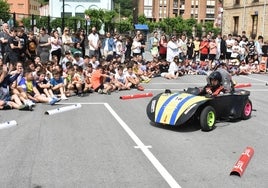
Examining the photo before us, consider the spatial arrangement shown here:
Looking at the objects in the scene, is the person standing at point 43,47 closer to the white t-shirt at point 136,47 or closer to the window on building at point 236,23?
the white t-shirt at point 136,47

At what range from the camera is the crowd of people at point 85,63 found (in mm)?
11680

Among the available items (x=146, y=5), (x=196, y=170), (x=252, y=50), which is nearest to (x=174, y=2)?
(x=146, y=5)

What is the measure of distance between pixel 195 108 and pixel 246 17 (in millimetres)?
43239

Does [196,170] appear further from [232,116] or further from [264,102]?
[264,102]

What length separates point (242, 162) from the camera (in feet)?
21.6

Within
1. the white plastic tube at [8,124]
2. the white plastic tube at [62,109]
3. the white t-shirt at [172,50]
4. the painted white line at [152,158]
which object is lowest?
the painted white line at [152,158]

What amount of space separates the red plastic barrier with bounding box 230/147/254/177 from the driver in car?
2.34 meters

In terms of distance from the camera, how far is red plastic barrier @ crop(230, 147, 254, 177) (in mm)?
6212

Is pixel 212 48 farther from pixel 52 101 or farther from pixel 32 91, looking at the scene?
pixel 32 91

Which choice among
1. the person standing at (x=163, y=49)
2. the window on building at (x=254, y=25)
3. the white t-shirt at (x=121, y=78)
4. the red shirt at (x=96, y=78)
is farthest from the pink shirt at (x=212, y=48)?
the window on building at (x=254, y=25)

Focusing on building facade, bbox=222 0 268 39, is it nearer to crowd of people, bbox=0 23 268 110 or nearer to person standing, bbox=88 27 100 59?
crowd of people, bbox=0 23 268 110

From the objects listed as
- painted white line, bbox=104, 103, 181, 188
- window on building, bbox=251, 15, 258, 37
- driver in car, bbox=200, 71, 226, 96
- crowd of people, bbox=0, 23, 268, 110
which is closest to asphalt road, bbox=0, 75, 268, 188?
painted white line, bbox=104, 103, 181, 188

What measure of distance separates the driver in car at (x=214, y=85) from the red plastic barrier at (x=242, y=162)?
234 cm

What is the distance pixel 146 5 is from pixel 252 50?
297 feet
